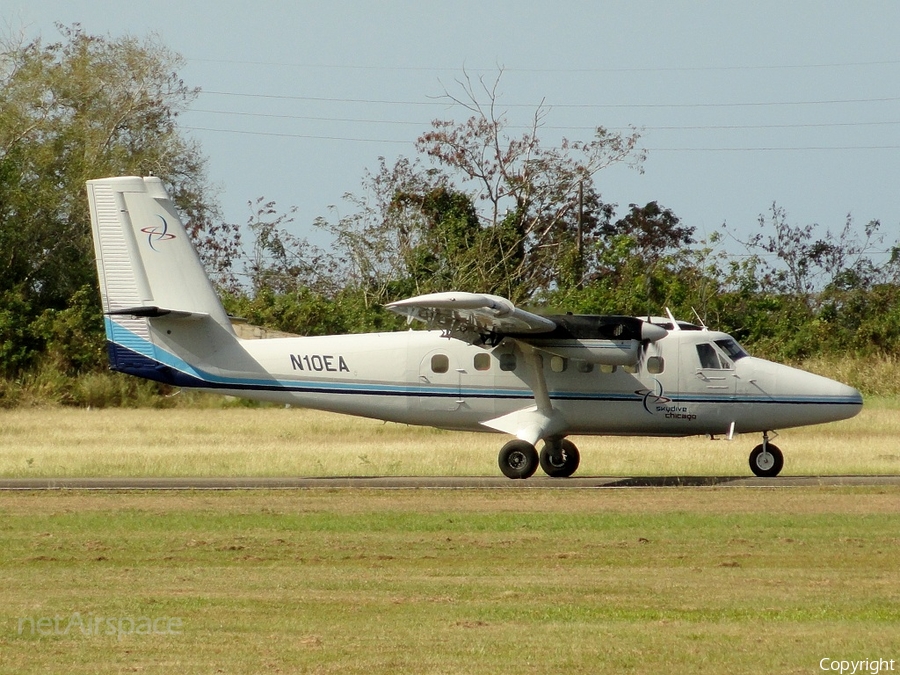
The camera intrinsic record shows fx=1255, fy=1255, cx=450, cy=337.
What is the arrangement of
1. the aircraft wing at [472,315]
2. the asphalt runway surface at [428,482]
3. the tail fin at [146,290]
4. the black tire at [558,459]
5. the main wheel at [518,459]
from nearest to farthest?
the aircraft wing at [472,315] → the asphalt runway surface at [428,482] → the main wheel at [518,459] → the tail fin at [146,290] → the black tire at [558,459]

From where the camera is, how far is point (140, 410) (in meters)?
41.2

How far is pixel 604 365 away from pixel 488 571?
9363 millimetres

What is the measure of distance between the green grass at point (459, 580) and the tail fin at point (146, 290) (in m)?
3.71

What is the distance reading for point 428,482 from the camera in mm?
20797

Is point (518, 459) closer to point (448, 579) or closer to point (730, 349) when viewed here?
point (730, 349)

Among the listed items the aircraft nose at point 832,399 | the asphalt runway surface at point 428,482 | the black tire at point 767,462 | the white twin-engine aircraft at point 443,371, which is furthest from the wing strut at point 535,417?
the aircraft nose at point 832,399

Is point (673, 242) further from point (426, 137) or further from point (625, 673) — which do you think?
point (625, 673)

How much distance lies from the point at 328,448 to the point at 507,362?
8.41 meters

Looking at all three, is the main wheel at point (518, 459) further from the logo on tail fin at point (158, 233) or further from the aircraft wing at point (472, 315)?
the logo on tail fin at point (158, 233)

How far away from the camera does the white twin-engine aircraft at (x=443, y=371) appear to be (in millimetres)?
21312

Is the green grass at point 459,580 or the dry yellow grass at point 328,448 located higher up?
the dry yellow grass at point 328,448

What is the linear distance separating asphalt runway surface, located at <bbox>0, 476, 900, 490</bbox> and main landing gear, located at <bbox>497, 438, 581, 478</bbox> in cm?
24

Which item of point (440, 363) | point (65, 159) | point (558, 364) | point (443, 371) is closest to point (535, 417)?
point (558, 364)

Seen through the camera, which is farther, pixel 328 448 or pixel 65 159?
pixel 65 159
